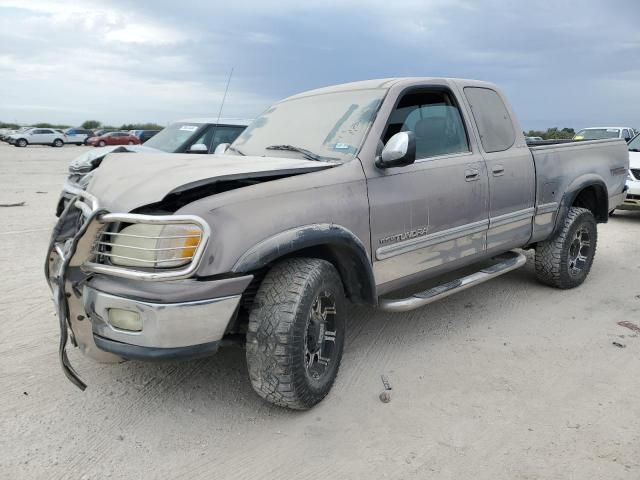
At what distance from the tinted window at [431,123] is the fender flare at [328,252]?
3.02 ft

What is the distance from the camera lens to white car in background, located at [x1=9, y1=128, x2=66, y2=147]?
4319 centimetres

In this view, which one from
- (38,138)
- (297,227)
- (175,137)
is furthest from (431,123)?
(38,138)

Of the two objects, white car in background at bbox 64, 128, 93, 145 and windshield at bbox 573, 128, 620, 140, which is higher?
white car in background at bbox 64, 128, 93, 145

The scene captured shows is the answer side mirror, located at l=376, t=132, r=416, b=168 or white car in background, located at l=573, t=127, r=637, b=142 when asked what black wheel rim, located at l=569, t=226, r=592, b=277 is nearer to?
side mirror, located at l=376, t=132, r=416, b=168

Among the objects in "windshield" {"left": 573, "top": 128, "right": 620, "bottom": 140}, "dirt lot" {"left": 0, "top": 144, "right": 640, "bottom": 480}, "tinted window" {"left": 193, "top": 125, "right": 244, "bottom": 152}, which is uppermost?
"tinted window" {"left": 193, "top": 125, "right": 244, "bottom": 152}

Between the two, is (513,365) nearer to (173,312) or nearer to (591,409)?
(591,409)

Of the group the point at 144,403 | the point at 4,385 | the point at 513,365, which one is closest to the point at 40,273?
the point at 4,385

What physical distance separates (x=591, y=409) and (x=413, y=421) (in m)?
1.05

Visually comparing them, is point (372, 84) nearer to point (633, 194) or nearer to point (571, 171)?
point (571, 171)

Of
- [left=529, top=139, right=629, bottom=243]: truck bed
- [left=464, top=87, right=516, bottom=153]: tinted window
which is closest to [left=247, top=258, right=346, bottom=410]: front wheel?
[left=464, top=87, right=516, bottom=153]: tinted window

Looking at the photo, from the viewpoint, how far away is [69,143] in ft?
152

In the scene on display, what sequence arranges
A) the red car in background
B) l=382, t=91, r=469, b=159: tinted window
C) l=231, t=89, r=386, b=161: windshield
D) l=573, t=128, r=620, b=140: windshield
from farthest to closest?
the red car in background → l=573, t=128, r=620, b=140: windshield → l=382, t=91, r=469, b=159: tinted window → l=231, t=89, r=386, b=161: windshield

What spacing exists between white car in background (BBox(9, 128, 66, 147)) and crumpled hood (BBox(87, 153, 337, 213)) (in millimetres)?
45750

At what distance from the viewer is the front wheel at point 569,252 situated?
5.30 metres
